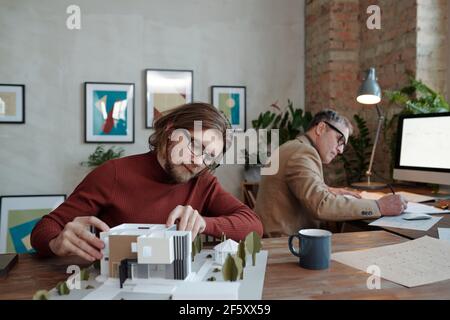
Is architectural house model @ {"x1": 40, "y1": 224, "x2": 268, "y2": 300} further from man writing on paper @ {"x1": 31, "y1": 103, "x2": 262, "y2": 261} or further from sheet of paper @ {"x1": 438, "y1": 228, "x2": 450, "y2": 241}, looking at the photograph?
sheet of paper @ {"x1": 438, "y1": 228, "x2": 450, "y2": 241}

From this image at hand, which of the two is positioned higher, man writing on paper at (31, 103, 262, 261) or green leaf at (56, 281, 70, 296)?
man writing on paper at (31, 103, 262, 261)

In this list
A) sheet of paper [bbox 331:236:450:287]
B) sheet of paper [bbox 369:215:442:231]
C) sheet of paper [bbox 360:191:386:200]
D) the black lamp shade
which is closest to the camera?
sheet of paper [bbox 331:236:450:287]

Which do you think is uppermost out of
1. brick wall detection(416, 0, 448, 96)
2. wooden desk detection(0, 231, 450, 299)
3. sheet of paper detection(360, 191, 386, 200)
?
brick wall detection(416, 0, 448, 96)

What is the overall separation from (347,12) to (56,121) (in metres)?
2.90

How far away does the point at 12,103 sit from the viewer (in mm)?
3703

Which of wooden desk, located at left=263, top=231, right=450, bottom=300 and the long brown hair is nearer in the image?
wooden desk, located at left=263, top=231, right=450, bottom=300

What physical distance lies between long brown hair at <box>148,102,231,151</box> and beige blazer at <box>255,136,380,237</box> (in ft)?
2.02

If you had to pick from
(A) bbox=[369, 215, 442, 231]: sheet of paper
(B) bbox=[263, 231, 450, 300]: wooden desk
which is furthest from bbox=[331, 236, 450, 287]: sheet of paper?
(A) bbox=[369, 215, 442, 231]: sheet of paper

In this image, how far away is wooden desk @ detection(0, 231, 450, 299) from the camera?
0.85 m

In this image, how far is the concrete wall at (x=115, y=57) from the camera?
3.73m

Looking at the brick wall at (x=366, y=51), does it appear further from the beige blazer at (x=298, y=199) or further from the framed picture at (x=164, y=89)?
the beige blazer at (x=298, y=199)

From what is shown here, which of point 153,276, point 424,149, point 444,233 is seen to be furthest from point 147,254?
point 424,149

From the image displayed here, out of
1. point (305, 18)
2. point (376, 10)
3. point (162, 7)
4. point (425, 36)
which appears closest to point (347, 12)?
point (376, 10)
